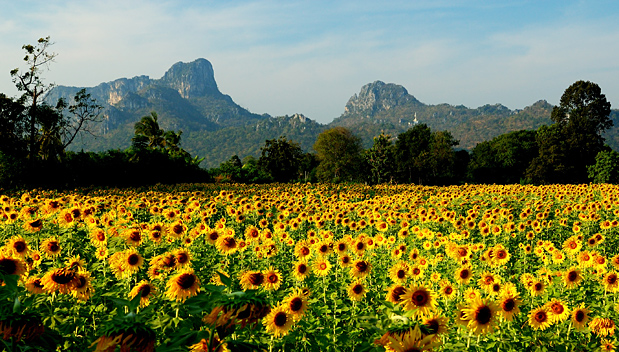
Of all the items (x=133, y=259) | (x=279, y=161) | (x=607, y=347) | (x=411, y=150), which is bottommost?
(x=607, y=347)

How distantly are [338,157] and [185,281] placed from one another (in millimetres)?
64648

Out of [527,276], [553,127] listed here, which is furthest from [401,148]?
[527,276]

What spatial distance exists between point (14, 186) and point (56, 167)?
180 inches

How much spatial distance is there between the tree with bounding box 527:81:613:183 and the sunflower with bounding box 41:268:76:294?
186 feet

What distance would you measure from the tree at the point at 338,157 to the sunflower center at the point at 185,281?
172 feet

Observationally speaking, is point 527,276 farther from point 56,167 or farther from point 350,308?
point 56,167

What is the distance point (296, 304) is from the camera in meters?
3.56

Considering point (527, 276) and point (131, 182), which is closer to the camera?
point (527, 276)

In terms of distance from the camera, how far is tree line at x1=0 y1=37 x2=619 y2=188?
31547 mm

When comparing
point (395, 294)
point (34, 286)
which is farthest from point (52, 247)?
point (395, 294)

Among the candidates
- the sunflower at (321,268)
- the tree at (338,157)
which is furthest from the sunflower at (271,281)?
the tree at (338,157)

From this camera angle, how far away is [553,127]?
5697cm

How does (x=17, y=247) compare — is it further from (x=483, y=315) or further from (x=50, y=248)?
(x=483, y=315)

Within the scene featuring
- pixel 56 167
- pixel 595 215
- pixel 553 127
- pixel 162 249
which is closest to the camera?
pixel 162 249
